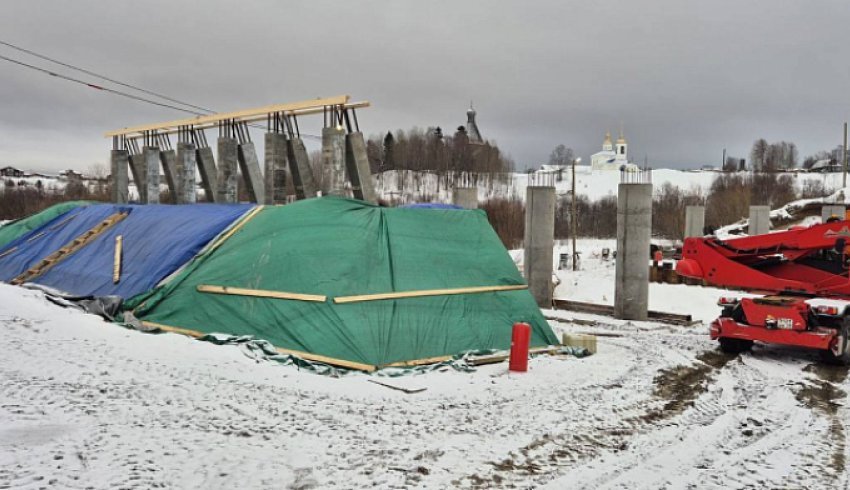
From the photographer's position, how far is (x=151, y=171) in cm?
2931

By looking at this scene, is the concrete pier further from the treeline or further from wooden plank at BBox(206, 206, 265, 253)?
the treeline

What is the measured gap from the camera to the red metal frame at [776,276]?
10211 millimetres

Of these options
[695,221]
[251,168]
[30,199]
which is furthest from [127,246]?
[30,199]

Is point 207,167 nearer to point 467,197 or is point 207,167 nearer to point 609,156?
point 467,197

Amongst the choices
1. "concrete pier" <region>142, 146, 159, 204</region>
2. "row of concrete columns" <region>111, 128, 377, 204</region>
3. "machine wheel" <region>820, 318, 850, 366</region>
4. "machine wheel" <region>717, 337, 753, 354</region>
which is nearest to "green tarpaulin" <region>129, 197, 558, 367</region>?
"machine wheel" <region>717, 337, 753, 354</region>

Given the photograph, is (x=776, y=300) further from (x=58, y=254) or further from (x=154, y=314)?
(x=58, y=254)

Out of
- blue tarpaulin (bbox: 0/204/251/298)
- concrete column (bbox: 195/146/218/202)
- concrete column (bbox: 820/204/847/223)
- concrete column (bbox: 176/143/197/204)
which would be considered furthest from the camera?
concrete column (bbox: 195/146/218/202)

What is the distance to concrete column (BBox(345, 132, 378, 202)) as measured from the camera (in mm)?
20094

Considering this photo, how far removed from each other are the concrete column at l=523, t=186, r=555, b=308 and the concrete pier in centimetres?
1894

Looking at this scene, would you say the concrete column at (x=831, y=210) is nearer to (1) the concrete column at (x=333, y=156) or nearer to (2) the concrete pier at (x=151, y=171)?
(1) the concrete column at (x=333, y=156)

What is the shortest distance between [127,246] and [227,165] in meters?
12.1

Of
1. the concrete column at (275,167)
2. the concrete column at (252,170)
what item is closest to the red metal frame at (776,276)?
the concrete column at (275,167)

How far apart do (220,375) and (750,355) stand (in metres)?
8.96

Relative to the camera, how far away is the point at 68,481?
161 inches
